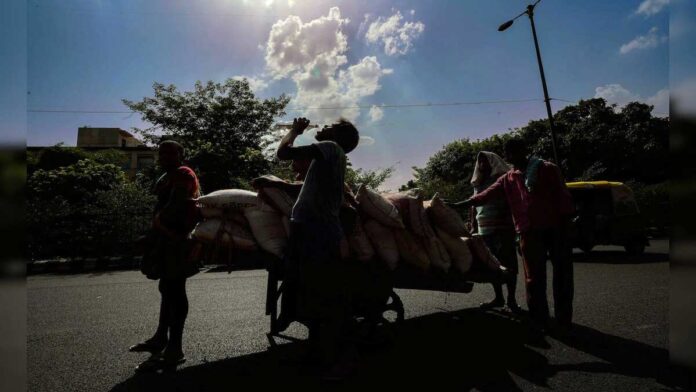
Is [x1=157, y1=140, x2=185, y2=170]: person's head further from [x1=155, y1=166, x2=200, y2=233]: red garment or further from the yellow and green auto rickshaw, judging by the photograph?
the yellow and green auto rickshaw

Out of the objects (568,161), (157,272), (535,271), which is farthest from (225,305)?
Answer: (568,161)

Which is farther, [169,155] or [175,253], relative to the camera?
[169,155]

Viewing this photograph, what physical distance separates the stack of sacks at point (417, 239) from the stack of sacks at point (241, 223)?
1084 mm

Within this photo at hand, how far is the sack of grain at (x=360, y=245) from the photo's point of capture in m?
3.17

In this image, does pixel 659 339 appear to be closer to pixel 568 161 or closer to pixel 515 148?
pixel 515 148

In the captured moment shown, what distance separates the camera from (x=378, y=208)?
3336 mm

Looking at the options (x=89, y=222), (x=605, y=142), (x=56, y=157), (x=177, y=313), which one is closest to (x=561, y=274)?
(x=177, y=313)

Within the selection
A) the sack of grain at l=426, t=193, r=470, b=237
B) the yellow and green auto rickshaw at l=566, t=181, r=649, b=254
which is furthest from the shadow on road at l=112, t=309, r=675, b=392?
the yellow and green auto rickshaw at l=566, t=181, r=649, b=254

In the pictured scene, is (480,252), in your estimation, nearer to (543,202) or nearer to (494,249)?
(543,202)

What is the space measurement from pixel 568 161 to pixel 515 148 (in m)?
23.0

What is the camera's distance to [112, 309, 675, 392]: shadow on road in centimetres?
271

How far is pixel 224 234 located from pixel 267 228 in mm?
322

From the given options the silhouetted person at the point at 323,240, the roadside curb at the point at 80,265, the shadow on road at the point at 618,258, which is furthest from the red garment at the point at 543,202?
the roadside curb at the point at 80,265

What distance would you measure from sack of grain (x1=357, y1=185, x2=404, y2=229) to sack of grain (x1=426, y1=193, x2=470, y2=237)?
0.61 meters
